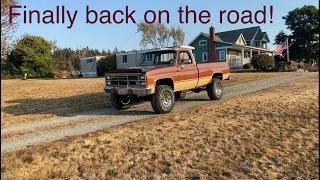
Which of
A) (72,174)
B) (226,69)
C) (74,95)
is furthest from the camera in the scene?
(74,95)

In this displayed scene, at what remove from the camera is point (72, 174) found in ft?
14.6

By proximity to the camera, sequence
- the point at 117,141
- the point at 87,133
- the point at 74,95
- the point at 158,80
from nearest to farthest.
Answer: the point at 117,141, the point at 87,133, the point at 158,80, the point at 74,95

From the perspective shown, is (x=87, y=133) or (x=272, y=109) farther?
(x=272, y=109)

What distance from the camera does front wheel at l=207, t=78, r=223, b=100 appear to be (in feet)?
34.3

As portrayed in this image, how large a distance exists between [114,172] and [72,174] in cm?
66

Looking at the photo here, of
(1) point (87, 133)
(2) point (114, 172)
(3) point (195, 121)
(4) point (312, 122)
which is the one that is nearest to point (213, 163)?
(2) point (114, 172)

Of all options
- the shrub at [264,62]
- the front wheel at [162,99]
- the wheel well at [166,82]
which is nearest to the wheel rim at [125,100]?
the wheel well at [166,82]

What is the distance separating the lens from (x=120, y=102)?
31.7 feet

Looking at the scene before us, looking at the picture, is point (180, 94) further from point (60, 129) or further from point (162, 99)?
point (60, 129)

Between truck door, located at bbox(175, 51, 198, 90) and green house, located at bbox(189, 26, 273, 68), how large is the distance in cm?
2871

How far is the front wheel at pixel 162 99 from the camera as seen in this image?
325 inches

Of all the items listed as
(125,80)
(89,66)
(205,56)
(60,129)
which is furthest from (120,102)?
(205,56)

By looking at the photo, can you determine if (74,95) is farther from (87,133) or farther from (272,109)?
(272,109)

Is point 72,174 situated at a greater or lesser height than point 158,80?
lesser
